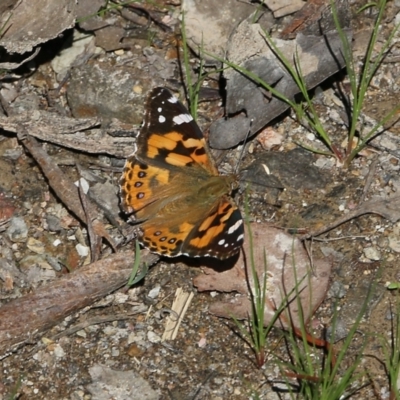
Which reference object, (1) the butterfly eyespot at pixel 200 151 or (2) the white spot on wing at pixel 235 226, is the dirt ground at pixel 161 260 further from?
(2) the white spot on wing at pixel 235 226

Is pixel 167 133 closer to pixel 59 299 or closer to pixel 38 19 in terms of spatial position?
pixel 59 299

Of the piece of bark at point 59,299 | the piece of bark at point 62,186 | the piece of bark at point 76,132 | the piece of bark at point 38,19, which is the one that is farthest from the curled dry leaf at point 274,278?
the piece of bark at point 38,19

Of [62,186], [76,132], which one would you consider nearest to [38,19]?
[76,132]

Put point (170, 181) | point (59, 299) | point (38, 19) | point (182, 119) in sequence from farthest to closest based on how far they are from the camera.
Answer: point (38, 19)
point (170, 181)
point (182, 119)
point (59, 299)

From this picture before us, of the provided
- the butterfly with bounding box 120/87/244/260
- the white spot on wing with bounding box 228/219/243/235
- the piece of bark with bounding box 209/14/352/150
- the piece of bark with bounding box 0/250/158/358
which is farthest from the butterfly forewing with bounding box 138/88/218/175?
the white spot on wing with bounding box 228/219/243/235

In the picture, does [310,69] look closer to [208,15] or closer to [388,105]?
[388,105]

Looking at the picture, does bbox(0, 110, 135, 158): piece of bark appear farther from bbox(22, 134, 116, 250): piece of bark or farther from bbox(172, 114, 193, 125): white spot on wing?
bbox(172, 114, 193, 125): white spot on wing

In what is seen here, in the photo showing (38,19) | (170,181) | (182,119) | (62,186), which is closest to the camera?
(182,119)
